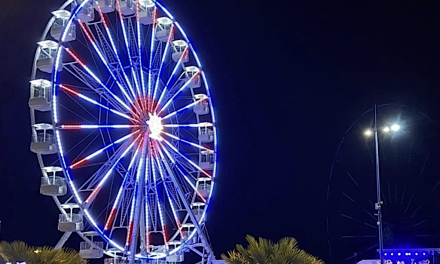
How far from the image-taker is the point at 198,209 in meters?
33.4

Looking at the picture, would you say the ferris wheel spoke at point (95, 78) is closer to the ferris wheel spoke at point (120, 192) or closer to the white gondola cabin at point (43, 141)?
the ferris wheel spoke at point (120, 192)

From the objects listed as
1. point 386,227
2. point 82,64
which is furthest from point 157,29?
point 386,227

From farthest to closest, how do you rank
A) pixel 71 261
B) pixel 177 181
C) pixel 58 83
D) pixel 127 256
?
1. pixel 177 181
2. pixel 127 256
3. pixel 58 83
4. pixel 71 261

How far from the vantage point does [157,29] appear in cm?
3200

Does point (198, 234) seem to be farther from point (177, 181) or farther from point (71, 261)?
point (71, 261)

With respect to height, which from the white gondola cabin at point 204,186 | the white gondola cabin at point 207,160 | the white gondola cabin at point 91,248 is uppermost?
the white gondola cabin at point 207,160

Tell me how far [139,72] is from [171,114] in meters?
2.34

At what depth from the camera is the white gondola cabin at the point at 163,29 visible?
31.9m

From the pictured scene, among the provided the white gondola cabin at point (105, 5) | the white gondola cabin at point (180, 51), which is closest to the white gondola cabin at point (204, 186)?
the white gondola cabin at point (180, 51)

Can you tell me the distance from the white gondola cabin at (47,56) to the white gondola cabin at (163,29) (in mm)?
6340

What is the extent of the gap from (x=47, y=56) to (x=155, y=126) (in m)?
5.07

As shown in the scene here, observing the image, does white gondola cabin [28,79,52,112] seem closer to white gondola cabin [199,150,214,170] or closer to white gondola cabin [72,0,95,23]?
white gondola cabin [72,0,95,23]

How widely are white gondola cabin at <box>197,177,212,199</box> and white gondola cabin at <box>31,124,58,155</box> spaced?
9271mm

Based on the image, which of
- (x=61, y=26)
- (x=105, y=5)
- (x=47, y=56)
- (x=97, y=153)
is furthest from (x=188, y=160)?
(x=61, y=26)
